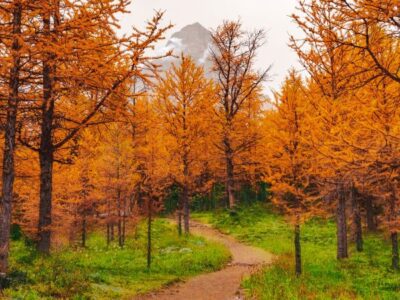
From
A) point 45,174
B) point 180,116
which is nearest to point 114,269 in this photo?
point 45,174

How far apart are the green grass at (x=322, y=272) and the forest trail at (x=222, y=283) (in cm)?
57

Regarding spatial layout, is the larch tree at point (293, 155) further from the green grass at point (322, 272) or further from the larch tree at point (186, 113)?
the larch tree at point (186, 113)

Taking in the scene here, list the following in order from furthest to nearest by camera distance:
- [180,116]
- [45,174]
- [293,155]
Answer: [180,116] → [293,155] → [45,174]

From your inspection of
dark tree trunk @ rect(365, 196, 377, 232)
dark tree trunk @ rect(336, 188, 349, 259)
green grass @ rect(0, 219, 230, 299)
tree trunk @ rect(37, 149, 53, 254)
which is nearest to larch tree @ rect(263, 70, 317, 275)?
dark tree trunk @ rect(336, 188, 349, 259)

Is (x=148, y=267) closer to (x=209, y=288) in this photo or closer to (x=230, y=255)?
(x=209, y=288)

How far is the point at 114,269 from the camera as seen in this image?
432 inches

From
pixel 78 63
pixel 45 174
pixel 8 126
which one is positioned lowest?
pixel 45 174

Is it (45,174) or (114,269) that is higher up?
(45,174)

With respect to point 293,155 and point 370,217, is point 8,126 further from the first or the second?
point 370,217

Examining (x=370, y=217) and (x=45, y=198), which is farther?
(x=370, y=217)

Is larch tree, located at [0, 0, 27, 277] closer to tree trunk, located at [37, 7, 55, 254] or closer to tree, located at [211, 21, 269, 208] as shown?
tree trunk, located at [37, 7, 55, 254]

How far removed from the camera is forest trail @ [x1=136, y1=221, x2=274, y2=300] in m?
9.30

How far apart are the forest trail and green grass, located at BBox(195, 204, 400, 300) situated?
575 millimetres

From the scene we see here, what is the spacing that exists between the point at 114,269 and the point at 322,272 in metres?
6.19
